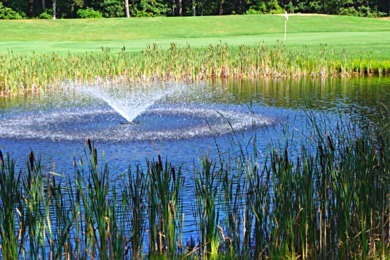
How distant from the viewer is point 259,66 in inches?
944

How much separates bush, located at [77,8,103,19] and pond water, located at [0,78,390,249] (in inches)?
1661

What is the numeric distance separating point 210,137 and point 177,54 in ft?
40.0

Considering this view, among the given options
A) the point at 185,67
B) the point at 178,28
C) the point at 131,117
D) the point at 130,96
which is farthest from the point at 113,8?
the point at 131,117

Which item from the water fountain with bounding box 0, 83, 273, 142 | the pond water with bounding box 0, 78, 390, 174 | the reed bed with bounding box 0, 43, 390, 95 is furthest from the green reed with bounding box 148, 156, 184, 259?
the reed bed with bounding box 0, 43, 390, 95

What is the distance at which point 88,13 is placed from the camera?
64375 mm

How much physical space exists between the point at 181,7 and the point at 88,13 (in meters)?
9.59

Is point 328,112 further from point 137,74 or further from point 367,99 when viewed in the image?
point 137,74

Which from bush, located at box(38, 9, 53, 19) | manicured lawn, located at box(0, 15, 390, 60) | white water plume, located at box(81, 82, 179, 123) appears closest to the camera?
white water plume, located at box(81, 82, 179, 123)

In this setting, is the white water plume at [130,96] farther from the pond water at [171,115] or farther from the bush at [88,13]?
the bush at [88,13]

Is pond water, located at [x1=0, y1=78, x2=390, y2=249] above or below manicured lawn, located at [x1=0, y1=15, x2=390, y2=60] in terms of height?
below

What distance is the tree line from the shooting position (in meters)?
66.2

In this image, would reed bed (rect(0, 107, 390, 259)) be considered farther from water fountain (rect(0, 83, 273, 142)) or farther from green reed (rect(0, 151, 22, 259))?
water fountain (rect(0, 83, 273, 142))

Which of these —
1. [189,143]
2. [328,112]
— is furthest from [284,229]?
[328,112]

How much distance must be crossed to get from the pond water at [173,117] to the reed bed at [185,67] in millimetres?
651
